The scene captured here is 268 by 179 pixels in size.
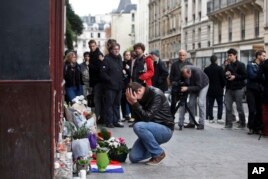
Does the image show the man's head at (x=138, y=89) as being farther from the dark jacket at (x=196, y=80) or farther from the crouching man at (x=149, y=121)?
the dark jacket at (x=196, y=80)

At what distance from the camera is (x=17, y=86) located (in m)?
6.21

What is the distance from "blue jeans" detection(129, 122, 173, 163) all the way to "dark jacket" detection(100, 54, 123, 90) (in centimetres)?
499

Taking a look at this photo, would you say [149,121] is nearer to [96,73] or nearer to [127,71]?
[96,73]

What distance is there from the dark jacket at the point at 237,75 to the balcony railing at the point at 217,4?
3495 cm

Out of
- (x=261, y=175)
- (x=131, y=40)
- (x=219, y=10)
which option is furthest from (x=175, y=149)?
(x=131, y=40)

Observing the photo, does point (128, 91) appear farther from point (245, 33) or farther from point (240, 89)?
point (245, 33)

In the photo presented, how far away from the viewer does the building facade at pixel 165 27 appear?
78106mm

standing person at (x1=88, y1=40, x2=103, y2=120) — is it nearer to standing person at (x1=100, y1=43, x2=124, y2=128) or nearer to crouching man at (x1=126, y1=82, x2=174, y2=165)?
standing person at (x1=100, y1=43, x2=124, y2=128)

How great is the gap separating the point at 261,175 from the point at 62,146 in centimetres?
263

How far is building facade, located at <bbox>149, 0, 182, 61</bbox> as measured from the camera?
3075 inches

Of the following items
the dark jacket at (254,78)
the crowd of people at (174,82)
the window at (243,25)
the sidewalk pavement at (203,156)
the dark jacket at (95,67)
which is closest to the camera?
the sidewalk pavement at (203,156)

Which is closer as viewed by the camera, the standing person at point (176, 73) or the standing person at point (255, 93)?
the standing person at point (255, 93)

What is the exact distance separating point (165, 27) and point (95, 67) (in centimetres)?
7405

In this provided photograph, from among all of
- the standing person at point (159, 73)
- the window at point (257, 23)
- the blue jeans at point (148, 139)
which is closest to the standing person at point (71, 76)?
the standing person at point (159, 73)
